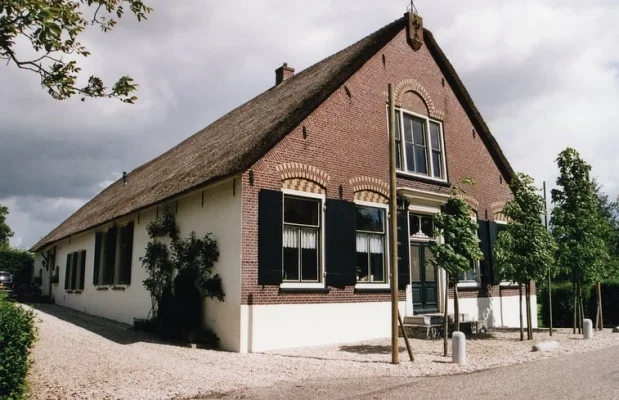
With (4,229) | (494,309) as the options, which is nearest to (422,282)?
(494,309)

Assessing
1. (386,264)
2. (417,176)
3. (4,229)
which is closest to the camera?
(386,264)

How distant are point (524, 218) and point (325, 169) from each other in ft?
17.7

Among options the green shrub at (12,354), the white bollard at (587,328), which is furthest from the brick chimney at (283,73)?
the green shrub at (12,354)

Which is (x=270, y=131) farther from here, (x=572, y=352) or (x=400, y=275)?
(x=572, y=352)

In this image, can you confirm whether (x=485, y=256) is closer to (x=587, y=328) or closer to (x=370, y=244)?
(x=587, y=328)

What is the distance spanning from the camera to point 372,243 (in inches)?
531

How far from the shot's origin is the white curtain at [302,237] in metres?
11.8

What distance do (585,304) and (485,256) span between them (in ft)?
15.1

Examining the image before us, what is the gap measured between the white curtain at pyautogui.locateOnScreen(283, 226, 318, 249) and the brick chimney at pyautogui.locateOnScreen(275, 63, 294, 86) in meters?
9.63

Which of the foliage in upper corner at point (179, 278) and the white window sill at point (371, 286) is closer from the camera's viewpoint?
the foliage in upper corner at point (179, 278)

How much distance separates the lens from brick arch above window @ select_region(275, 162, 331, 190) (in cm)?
1186

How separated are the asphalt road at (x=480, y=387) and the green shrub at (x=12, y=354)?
7.80 ft

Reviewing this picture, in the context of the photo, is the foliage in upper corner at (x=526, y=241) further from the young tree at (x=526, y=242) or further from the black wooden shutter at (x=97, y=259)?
the black wooden shutter at (x=97, y=259)

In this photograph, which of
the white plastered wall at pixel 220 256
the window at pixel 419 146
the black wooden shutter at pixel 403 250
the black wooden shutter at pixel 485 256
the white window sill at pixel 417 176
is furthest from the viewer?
the black wooden shutter at pixel 485 256
